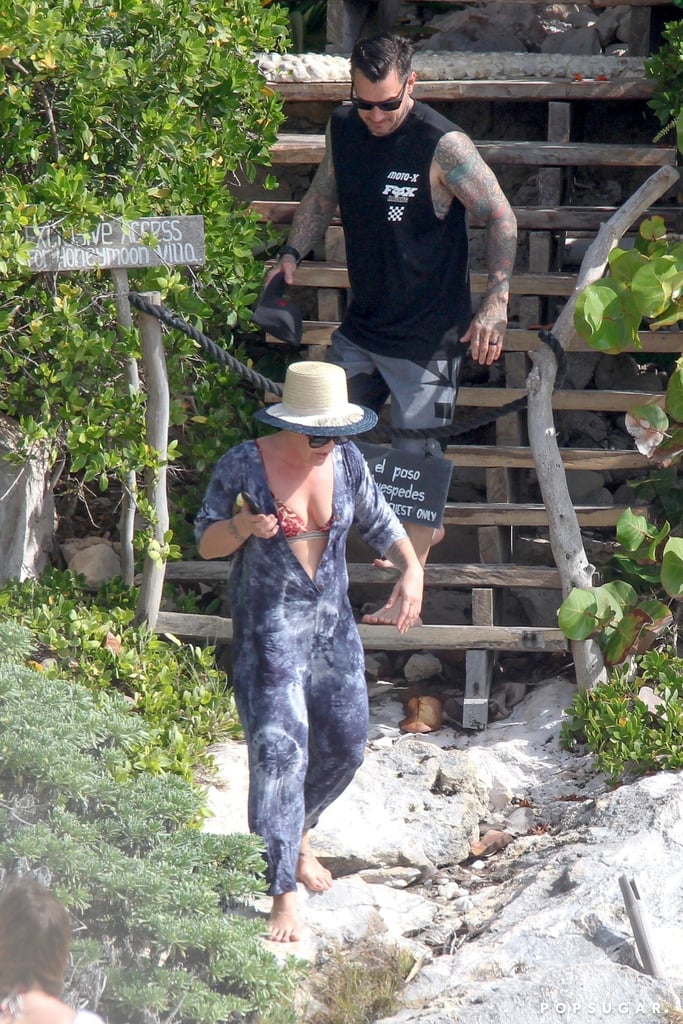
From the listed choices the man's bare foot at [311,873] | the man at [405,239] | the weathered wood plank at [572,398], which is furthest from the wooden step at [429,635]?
the man's bare foot at [311,873]

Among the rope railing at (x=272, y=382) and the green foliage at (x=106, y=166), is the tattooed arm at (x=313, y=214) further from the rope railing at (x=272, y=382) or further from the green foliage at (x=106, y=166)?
the rope railing at (x=272, y=382)

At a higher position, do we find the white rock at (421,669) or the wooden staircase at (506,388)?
the wooden staircase at (506,388)

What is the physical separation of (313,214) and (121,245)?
38.5 inches

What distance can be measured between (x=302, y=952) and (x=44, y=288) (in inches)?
103

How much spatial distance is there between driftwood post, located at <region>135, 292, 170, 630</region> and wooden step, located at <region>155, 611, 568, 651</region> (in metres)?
0.21

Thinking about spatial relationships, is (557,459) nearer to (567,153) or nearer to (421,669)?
(421,669)

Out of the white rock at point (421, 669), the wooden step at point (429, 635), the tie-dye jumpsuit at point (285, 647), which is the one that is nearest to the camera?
the tie-dye jumpsuit at point (285, 647)

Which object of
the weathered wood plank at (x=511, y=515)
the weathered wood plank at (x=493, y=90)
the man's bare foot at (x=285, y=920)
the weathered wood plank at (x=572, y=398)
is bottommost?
the man's bare foot at (x=285, y=920)

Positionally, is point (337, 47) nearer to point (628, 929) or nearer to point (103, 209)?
point (103, 209)

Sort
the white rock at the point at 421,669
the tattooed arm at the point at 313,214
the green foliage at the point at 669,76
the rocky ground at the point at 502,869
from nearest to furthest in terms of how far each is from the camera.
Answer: the rocky ground at the point at 502,869 < the tattooed arm at the point at 313,214 < the green foliage at the point at 669,76 < the white rock at the point at 421,669

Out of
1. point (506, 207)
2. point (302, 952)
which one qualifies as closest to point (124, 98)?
point (506, 207)

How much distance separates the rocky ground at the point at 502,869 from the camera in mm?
3844

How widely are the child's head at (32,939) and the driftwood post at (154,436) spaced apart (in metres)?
2.31

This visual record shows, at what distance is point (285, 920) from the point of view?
13.8ft
